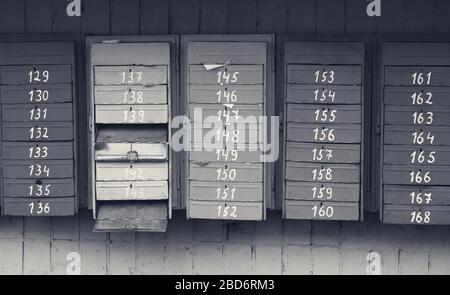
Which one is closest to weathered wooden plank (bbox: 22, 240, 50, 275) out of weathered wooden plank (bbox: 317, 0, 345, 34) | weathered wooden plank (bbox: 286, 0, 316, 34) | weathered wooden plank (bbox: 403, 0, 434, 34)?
weathered wooden plank (bbox: 286, 0, 316, 34)

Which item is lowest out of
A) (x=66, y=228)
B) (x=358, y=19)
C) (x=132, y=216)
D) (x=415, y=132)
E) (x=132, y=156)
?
(x=66, y=228)

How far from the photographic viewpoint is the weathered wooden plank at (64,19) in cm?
611

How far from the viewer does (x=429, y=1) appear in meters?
5.84

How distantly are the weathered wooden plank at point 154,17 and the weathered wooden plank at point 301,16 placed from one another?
126 centimetres

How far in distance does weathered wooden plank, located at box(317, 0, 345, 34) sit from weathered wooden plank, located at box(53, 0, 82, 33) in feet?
8.10

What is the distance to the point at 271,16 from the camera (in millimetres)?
5984

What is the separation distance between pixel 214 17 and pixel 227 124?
3.71ft

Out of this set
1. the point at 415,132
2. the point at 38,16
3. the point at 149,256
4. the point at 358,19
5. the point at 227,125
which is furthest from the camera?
the point at 149,256

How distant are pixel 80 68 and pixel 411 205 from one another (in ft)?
11.9

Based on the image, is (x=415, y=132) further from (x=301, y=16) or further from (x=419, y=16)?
(x=301, y=16)

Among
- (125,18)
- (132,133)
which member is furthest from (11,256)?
(125,18)

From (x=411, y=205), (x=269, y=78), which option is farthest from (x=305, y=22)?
(x=411, y=205)
